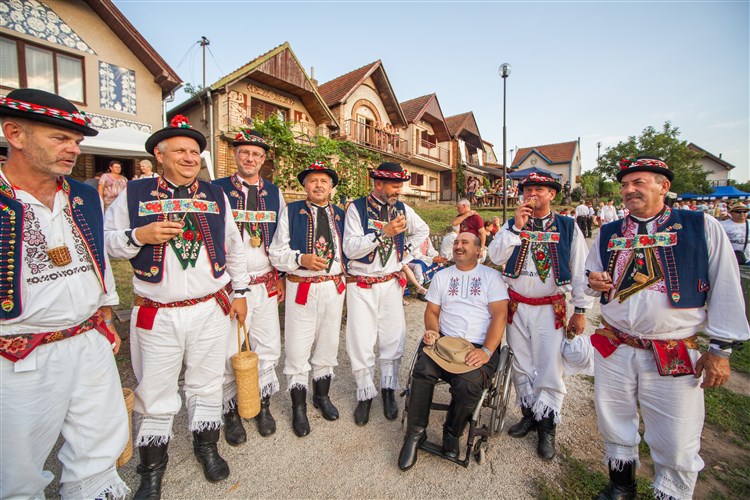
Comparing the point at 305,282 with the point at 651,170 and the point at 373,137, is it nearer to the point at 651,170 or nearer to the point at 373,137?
the point at 651,170

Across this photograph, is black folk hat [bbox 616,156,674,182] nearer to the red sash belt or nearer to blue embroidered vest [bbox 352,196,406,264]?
blue embroidered vest [bbox 352,196,406,264]

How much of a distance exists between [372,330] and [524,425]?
5.46 ft

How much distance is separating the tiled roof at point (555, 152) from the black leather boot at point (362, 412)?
1626 inches

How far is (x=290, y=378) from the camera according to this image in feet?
11.3

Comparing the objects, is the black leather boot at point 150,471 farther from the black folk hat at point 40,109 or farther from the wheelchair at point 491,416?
the black folk hat at point 40,109

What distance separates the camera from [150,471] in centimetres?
250

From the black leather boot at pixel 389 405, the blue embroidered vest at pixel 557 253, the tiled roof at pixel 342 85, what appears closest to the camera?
the blue embroidered vest at pixel 557 253

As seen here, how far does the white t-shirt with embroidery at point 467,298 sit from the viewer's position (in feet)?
10.5

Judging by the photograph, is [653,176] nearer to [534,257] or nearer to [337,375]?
[534,257]

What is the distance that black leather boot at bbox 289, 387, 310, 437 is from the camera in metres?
3.22

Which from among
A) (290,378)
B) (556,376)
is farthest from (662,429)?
(290,378)

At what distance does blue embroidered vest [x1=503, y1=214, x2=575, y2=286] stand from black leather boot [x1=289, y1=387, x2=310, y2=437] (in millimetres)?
2249

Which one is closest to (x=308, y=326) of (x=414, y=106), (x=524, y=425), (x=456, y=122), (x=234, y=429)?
(x=234, y=429)

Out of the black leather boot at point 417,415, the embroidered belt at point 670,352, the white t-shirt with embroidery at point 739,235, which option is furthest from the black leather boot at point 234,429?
the white t-shirt with embroidery at point 739,235
